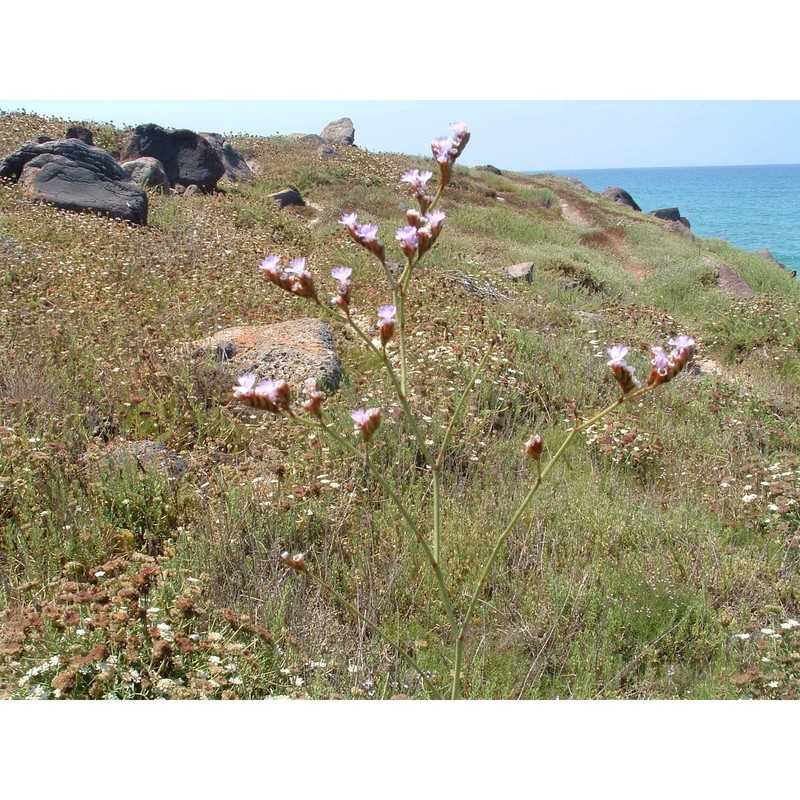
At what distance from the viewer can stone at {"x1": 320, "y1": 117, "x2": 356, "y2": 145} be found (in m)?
41.0

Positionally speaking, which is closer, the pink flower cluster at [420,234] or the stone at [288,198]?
the pink flower cluster at [420,234]

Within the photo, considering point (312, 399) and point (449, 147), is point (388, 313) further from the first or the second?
point (449, 147)

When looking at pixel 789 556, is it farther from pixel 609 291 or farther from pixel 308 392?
pixel 609 291

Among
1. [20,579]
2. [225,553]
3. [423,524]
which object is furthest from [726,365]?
A: [20,579]

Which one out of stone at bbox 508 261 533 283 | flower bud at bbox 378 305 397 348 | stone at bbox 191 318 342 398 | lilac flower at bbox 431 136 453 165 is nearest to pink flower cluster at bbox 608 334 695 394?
flower bud at bbox 378 305 397 348

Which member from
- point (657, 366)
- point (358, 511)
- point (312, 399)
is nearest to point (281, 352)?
point (358, 511)

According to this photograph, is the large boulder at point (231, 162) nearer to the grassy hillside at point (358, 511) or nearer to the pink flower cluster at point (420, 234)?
the grassy hillside at point (358, 511)

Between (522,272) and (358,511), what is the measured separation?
811 centimetres

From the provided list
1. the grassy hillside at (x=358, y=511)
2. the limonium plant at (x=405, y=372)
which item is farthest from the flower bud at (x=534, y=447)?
the grassy hillside at (x=358, y=511)

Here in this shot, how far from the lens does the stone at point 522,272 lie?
1081 centimetres

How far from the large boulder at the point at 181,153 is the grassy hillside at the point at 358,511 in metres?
8.80

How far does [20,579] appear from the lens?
2.96m

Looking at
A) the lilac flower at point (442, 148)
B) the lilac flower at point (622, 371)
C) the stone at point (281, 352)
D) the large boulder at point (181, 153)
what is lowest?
the stone at point (281, 352)

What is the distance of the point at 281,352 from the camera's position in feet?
18.5
